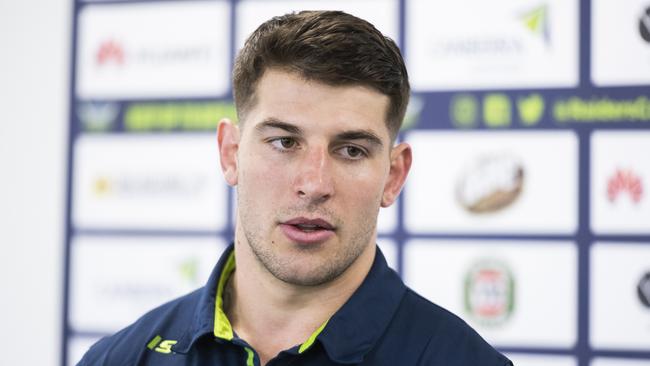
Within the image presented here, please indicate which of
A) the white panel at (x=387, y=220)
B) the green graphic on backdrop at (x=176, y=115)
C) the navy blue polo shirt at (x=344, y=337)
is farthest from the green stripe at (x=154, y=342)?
the green graphic on backdrop at (x=176, y=115)

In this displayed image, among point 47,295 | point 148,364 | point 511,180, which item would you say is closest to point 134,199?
point 47,295

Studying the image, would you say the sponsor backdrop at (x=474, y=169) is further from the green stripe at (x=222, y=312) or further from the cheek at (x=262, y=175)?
the cheek at (x=262, y=175)

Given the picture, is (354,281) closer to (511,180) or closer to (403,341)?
(403,341)

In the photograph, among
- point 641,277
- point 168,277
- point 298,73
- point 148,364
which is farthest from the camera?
point 168,277

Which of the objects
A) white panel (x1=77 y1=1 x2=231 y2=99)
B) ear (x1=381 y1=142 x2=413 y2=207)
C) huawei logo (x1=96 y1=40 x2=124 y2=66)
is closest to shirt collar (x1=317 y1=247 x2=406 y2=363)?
ear (x1=381 y1=142 x2=413 y2=207)

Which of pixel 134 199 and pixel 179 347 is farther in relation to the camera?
pixel 134 199

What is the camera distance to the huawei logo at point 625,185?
2326mm

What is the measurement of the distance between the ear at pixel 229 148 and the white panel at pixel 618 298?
1.29 metres

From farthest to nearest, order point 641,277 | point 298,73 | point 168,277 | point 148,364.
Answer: point 168,277, point 641,277, point 148,364, point 298,73

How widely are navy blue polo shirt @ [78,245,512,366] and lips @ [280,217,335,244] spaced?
0.42 feet

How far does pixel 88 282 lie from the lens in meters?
2.73

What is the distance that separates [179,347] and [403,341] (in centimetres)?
35

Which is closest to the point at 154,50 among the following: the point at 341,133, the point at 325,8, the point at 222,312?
the point at 325,8

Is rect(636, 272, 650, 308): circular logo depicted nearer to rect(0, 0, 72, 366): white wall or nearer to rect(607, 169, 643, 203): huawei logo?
rect(607, 169, 643, 203): huawei logo
